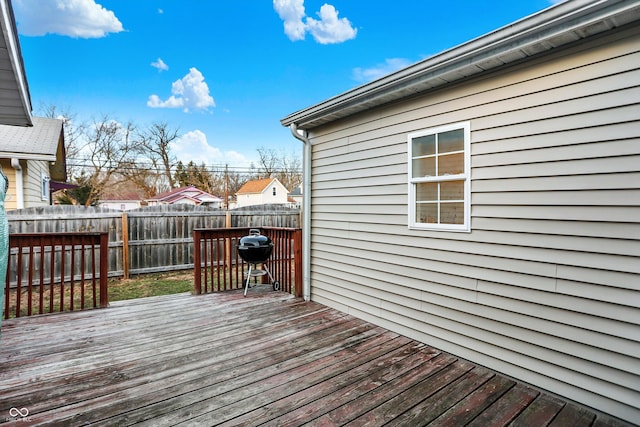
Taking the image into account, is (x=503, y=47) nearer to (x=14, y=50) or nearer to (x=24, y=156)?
(x=14, y=50)

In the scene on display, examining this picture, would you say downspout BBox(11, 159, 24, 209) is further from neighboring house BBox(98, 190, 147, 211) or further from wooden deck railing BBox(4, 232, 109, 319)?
neighboring house BBox(98, 190, 147, 211)

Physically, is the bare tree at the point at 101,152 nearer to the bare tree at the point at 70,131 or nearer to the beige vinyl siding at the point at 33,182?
the bare tree at the point at 70,131

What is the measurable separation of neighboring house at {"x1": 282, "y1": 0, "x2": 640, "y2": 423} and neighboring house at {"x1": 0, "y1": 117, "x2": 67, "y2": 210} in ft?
21.3

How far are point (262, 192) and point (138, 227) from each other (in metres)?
18.3

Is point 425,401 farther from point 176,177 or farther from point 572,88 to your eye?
point 176,177

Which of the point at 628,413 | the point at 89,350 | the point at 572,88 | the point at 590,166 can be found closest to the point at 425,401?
the point at 628,413

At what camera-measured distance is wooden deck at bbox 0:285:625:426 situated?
203 cm

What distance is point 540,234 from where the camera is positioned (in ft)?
7.80

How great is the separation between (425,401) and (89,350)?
2.87 m

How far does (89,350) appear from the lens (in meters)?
2.94

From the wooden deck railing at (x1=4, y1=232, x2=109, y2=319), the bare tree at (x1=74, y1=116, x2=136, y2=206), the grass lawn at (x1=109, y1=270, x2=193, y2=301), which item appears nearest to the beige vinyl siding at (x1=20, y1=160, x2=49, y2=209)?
the wooden deck railing at (x1=4, y1=232, x2=109, y2=319)

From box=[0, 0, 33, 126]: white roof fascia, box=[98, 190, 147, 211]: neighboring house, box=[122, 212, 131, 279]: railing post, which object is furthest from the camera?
box=[98, 190, 147, 211]: neighboring house

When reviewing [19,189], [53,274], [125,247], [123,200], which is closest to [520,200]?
[53,274]

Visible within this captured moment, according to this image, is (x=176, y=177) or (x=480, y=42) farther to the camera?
(x=176, y=177)
